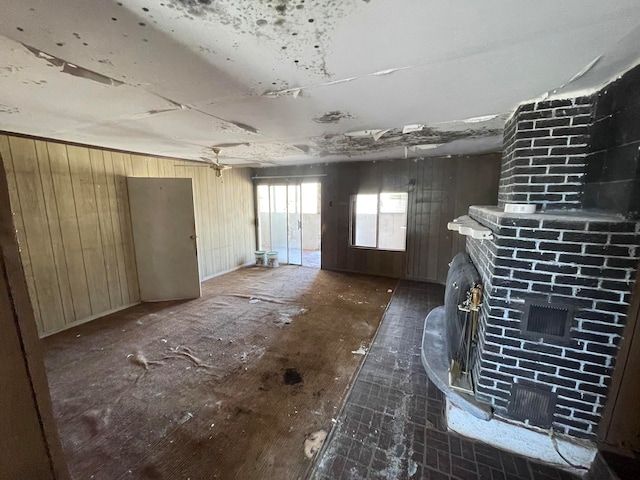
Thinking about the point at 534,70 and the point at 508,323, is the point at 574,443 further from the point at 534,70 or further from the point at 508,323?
the point at 534,70

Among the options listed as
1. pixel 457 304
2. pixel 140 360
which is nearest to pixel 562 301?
pixel 457 304

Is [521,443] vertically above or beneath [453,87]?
beneath

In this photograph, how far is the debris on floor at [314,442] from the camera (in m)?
1.71

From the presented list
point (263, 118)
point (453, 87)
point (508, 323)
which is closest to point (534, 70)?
point (453, 87)

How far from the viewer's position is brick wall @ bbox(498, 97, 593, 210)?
169cm

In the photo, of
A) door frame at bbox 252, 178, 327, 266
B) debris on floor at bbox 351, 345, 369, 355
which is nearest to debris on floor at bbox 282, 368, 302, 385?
debris on floor at bbox 351, 345, 369, 355

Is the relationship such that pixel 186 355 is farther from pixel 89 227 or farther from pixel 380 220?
pixel 380 220

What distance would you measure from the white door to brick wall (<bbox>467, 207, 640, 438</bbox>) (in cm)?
387

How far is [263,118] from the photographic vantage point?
2123 mm

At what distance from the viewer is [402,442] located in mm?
1777

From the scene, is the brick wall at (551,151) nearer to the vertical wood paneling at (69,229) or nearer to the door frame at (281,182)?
the door frame at (281,182)

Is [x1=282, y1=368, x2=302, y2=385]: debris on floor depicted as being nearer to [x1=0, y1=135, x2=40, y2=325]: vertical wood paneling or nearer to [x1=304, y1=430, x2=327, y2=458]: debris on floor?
[x1=304, y1=430, x2=327, y2=458]: debris on floor

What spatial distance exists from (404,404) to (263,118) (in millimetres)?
2517

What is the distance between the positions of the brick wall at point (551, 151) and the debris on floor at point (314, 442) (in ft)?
6.93
